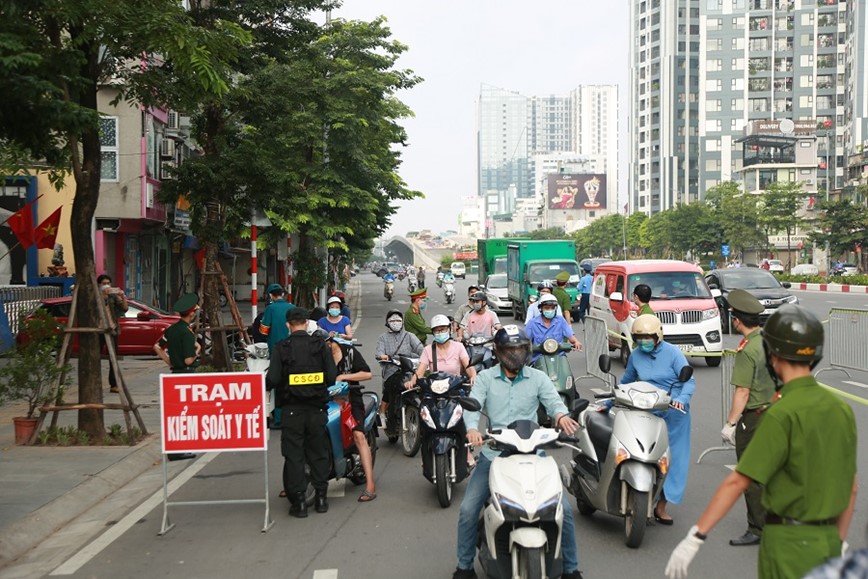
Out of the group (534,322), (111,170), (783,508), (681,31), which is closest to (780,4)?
(681,31)

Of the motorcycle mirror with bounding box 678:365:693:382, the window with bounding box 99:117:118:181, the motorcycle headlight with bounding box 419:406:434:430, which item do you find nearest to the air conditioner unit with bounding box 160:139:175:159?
the window with bounding box 99:117:118:181

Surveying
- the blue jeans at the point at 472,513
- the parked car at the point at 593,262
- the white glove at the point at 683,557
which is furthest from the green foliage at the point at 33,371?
the parked car at the point at 593,262

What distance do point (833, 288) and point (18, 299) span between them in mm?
43016

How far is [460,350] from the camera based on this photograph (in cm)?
966

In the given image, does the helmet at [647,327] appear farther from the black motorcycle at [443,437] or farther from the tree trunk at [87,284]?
the tree trunk at [87,284]

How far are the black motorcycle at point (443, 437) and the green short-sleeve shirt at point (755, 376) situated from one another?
224cm

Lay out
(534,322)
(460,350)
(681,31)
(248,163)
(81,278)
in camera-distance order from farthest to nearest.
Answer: (681,31)
(248,163)
(534,322)
(81,278)
(460,350)

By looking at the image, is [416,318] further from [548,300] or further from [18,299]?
[18,299]

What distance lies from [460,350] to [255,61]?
9971 mm

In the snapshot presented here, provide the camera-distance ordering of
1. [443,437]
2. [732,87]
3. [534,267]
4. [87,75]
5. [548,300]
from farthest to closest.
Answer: [732,87]
[534,267]
[548,300]
[87,75]
[443,437]

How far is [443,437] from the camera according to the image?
27.2 feet

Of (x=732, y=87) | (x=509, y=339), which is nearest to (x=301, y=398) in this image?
(x=509, y=339)

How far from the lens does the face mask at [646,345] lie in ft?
25.4

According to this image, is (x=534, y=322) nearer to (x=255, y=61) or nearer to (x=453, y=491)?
(x=453, y=491)
